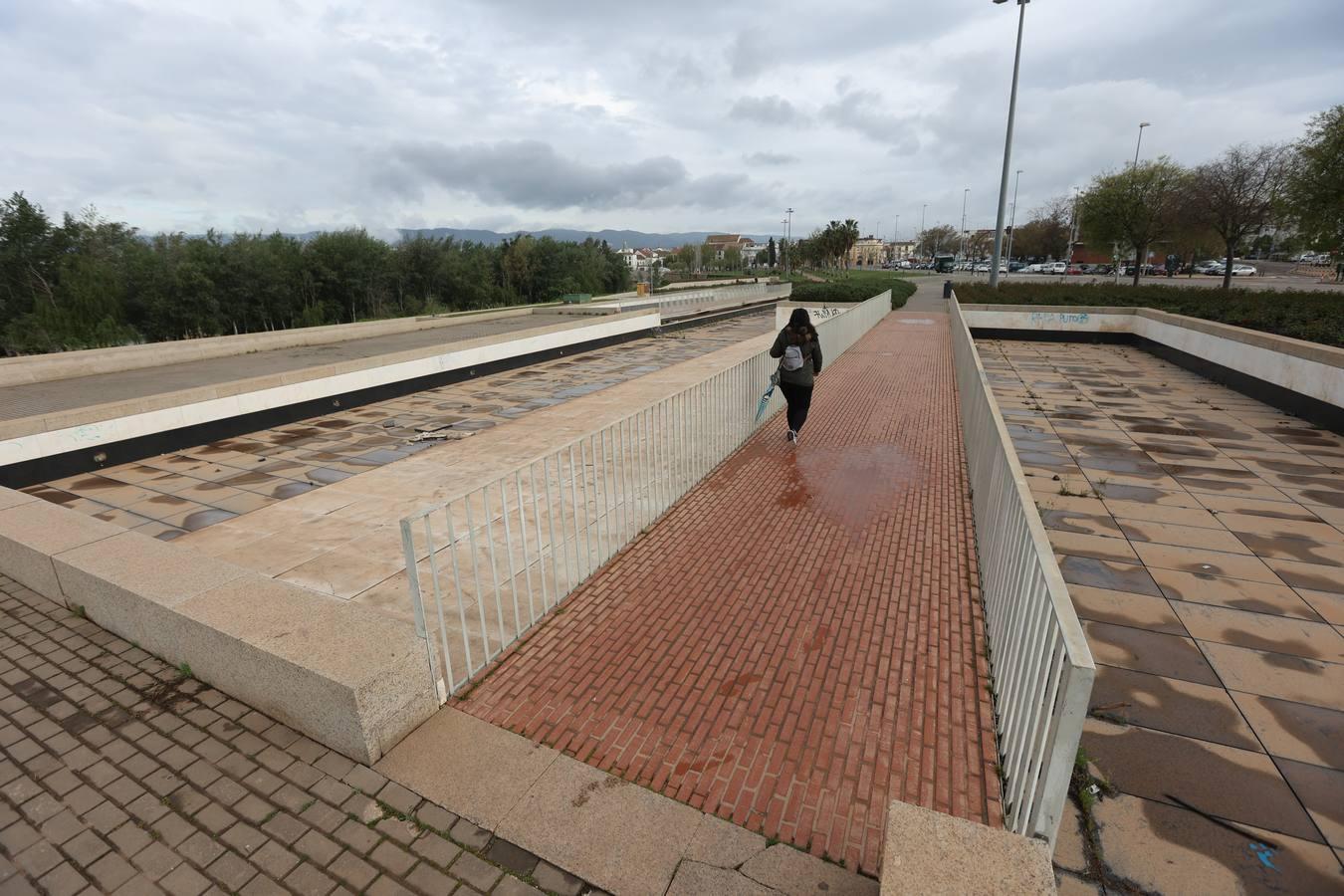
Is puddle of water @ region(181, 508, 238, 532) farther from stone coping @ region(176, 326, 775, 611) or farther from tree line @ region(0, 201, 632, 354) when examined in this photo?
tree line @ region(0, 201, 632, 354)

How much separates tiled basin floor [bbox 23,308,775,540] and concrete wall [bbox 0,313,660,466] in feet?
1.40

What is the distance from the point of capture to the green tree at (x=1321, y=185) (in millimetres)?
16844

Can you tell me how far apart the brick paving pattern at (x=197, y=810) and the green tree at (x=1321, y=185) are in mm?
25148

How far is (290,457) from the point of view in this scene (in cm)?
877

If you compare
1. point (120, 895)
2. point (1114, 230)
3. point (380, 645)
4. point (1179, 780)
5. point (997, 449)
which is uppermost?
point (1114, 230)

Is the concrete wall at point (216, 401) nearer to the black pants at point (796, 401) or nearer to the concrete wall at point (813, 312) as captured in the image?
the black pants at point (796, 401)

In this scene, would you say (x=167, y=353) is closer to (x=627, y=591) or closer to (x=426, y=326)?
(x=426, y=326)

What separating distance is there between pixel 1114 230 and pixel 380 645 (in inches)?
1422

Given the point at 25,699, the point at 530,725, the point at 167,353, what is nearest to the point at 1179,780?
the point at 530,725

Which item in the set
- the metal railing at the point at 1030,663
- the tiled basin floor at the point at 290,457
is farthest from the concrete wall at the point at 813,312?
the metal railing at the point at 1030,663

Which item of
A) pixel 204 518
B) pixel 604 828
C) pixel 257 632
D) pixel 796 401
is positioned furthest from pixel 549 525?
pixel 204 518

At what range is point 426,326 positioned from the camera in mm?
22109

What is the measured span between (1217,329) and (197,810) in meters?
16.9

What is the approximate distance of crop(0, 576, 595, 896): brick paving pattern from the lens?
236 centimetres
